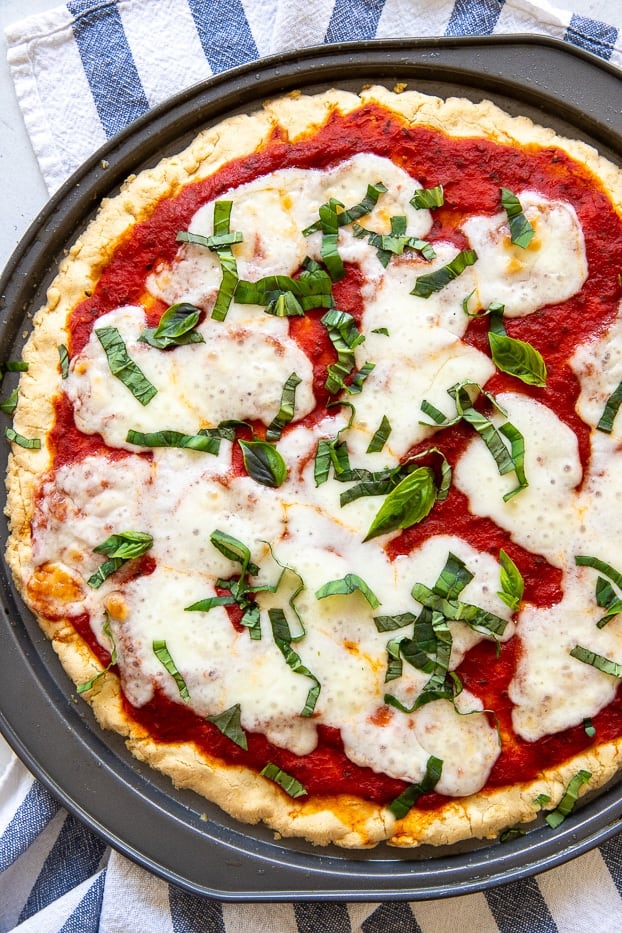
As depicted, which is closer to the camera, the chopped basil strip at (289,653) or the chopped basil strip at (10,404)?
the chopped basil strip at (289,653)

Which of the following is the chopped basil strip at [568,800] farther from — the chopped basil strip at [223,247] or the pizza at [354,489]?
the chopped basil strip at [223,247]

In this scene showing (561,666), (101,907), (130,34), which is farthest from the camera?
(130,34)

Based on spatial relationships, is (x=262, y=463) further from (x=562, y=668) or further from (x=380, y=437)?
(x=562, y=668)

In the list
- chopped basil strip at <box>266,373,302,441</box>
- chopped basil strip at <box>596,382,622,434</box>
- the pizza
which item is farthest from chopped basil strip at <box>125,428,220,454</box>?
chopped basil strip at <box>596,382,622,434</box>

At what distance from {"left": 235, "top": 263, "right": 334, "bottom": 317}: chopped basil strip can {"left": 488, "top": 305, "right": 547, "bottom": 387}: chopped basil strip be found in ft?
1.99

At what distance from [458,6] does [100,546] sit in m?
2.51

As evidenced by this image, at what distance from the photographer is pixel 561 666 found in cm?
312

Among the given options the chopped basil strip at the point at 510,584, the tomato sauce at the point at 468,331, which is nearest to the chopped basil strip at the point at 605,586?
the tomato sauce at the point at 468,331

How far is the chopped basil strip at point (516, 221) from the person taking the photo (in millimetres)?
3207

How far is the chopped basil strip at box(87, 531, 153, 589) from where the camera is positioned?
3168 millimetres

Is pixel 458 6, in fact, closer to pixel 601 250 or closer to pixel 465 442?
pixel 601 250

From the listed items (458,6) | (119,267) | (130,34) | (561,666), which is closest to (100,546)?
(119,267)

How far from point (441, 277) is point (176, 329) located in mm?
966

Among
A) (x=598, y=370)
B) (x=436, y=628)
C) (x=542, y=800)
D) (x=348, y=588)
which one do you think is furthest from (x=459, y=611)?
(x=598, y=370)
